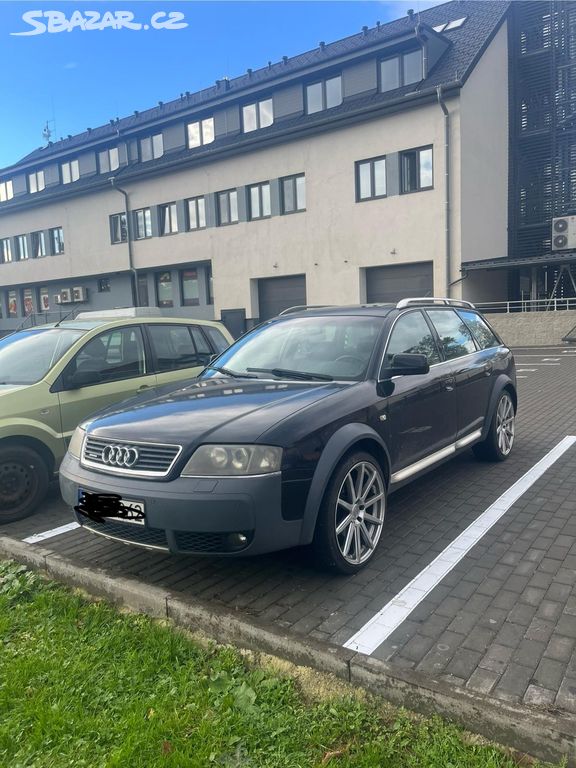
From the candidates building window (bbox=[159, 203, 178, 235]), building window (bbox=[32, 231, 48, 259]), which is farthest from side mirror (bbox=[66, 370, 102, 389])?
building window (bbox=[32, 231, 48, 259])

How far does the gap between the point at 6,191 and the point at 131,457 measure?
3995 centimetres

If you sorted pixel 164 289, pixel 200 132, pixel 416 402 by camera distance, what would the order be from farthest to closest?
pixel 164 289 → pixel 200 132 → pixel 416 402

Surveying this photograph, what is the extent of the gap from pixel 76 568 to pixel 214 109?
91.7 feet

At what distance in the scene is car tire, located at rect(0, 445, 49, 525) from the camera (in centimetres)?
504

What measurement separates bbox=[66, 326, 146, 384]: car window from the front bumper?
2.62m

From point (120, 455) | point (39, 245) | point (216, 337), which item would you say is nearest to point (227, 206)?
point (39, 245)

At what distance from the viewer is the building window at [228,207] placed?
27.1 m

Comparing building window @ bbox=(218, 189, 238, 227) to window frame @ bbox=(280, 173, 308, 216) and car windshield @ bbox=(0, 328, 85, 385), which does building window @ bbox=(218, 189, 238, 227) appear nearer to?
window frame @ bbox=(280, 173, 308, 216)

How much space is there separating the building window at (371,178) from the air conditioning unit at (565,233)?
6.57 meters

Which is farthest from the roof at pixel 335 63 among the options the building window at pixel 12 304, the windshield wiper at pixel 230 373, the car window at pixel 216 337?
the windshield wiper at pixel 230 373

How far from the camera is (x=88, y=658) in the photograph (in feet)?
9.64

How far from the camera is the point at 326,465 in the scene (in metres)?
3.45

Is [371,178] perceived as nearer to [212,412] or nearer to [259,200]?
[259,200]

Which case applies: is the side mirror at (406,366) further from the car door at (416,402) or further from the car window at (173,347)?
the car window at (173,347)
